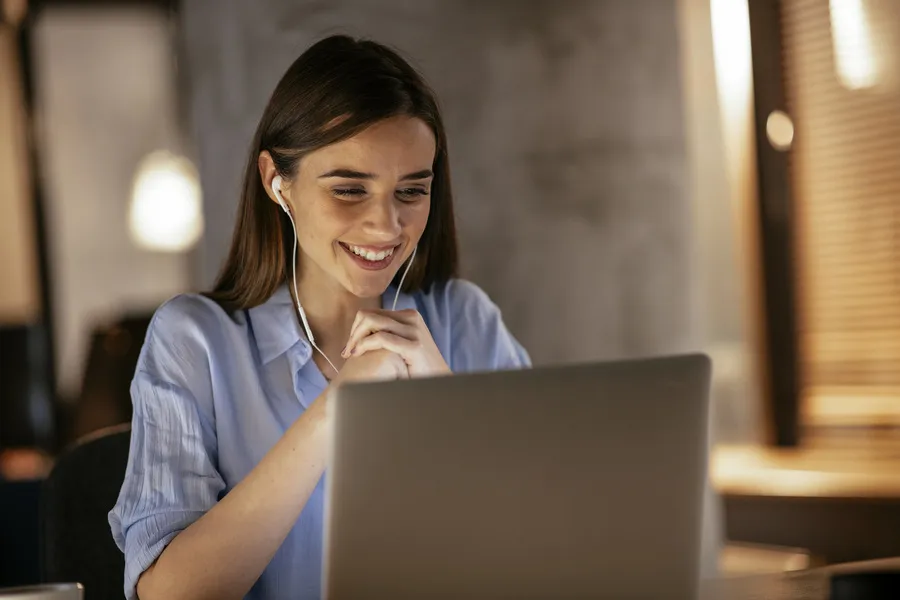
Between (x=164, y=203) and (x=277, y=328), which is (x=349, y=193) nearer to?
(x=277, y=328)

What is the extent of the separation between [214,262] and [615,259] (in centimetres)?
103

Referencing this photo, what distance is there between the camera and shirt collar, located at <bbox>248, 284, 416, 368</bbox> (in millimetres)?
1559

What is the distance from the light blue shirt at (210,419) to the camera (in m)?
1.37

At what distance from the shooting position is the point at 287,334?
156 centimetres

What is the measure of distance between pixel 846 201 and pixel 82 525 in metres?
2.55

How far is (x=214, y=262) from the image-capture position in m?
2.34

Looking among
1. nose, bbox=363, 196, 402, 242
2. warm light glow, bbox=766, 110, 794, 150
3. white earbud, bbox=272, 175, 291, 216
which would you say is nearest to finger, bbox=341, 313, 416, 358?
nose, bbox=363, 196, 402, 242

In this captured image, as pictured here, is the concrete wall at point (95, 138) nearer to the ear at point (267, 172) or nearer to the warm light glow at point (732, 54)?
the warm light glow at point (732, 54)

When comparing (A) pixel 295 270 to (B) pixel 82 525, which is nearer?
(B) pixel 82 525

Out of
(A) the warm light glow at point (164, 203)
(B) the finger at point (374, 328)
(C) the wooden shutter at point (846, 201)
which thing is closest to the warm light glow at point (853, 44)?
(C) the wooden shutter at point (846, 201)

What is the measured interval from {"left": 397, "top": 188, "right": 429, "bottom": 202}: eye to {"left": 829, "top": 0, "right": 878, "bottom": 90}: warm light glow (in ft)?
7.11

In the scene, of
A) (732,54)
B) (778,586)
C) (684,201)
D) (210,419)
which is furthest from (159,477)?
(732,54)

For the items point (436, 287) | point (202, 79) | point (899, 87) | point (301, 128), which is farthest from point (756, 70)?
point (301, 128)

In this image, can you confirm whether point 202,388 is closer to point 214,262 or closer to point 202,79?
point 214,262
